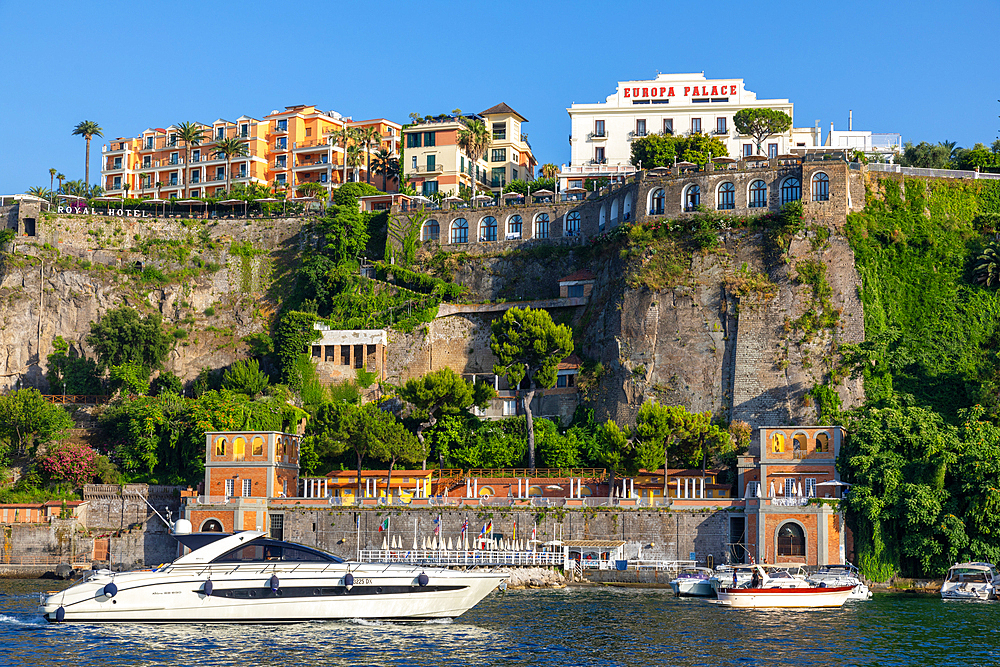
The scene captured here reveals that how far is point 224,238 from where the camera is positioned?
105 metres

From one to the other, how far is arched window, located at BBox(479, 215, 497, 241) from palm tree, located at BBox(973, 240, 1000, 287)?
38.0 meters

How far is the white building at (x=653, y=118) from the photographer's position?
10950cm

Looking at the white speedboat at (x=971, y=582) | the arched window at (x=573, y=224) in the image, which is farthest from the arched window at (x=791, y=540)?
the arched window at (x=573, y=224)

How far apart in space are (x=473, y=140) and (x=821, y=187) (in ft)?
142

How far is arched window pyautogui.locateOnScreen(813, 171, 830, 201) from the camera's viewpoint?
83.0 m

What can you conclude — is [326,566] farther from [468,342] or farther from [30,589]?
[468,342]

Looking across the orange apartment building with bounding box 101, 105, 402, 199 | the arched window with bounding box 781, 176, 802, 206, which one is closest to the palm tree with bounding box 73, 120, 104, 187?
the orange apartment building with bounding box 101, 105, 402, 199

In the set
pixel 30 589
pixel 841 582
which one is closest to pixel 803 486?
pixel 841 582

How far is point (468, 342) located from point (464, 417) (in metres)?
12.4

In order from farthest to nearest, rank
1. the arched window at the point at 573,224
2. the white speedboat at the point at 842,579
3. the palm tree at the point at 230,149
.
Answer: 1. the palm tree at the point at 230,149
2. the arched window at the point at 573,224
3. the white speedboat at the point at 842,579

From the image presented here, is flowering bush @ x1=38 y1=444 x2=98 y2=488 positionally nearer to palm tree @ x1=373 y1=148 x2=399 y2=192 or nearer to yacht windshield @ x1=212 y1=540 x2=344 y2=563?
yacht windshield @ x1=212 y1=540 x2=344 y2=563

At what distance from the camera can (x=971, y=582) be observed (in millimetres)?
59250

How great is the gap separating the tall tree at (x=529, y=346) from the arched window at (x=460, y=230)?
1779cm

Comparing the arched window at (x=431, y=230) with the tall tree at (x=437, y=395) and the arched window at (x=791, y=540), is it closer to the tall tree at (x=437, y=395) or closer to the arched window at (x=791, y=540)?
the tall tree at (x=437, y=395)
